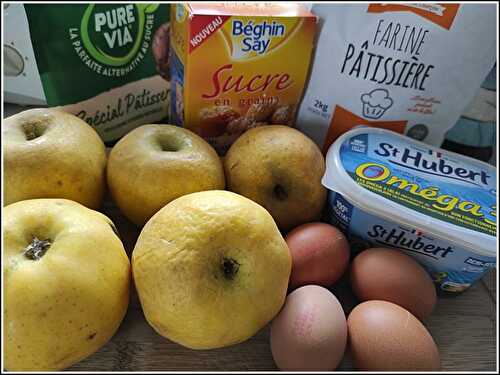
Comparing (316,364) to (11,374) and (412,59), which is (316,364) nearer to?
(11,374)

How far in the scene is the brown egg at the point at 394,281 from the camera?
536 millimetres

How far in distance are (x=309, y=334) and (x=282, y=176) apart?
0.23 meters

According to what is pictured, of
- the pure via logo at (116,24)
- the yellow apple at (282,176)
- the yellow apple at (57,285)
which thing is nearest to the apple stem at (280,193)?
the yellow apple at (282,176)

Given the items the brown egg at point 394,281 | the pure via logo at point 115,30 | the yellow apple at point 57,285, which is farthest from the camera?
the pure via logo at point 115,30

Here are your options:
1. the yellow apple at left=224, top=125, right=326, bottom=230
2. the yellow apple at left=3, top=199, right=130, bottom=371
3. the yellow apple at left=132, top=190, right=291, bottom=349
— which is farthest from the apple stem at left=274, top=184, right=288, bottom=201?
the yellow apple at left=3, top=199, right=130, bottom=371

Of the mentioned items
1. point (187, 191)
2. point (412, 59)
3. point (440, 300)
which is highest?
point (412, 59)

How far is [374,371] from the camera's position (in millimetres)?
469

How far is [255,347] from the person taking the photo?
0.54m

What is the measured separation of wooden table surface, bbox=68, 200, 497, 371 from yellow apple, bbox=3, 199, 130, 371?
4 centimetres

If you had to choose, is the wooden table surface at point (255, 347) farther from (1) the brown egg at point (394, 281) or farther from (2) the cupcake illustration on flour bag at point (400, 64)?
(2) the cupcake illustration on flour bag at point (400, 64)

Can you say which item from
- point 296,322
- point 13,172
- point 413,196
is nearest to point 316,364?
point 296,322

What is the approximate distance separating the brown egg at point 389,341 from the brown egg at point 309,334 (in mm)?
21

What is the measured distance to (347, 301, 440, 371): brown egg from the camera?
46cm

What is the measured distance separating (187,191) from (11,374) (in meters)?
0.28
